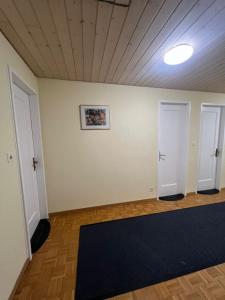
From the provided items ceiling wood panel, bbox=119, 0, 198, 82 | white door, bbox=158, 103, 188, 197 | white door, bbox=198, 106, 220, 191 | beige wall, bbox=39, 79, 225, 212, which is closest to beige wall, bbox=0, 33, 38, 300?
beige wall, bbox=39, 79, 225, 212

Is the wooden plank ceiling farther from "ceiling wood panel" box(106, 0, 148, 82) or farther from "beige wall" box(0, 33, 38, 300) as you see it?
"beige wall" box(0, 33, 38, 300)

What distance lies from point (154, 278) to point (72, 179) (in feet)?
6.02

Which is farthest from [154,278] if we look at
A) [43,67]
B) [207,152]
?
[207,152]

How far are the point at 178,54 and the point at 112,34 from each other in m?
0.80

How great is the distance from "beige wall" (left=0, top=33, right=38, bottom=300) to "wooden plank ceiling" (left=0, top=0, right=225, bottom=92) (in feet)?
1.02

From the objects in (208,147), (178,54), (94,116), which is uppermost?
(178,54)

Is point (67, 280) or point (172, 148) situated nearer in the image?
point (67, 280)

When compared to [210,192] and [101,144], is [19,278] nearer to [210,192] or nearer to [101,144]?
[101,144]

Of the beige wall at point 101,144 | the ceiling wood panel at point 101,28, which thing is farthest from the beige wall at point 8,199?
the beige wall at point 101,144

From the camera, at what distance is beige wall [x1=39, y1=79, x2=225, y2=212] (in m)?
2.50

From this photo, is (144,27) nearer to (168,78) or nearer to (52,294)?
(168,78)

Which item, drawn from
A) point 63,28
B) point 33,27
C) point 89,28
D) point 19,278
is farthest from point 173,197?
point 33,27

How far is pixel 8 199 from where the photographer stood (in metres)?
1.33

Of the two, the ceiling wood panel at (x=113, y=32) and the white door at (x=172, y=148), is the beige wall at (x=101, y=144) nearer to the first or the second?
the white door at (x=172, y=148)
